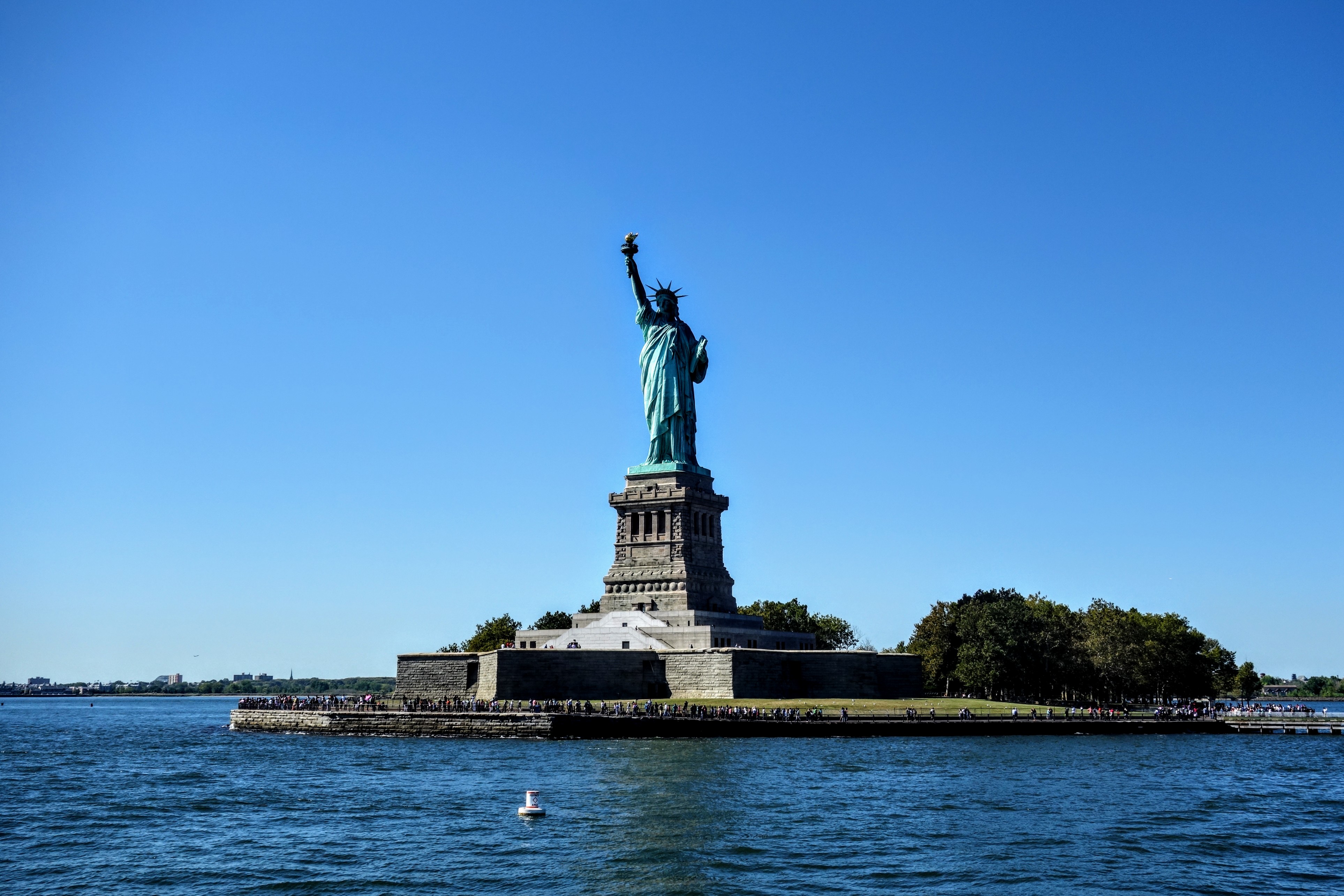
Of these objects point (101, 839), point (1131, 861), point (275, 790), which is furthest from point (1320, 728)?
point (101, 839)

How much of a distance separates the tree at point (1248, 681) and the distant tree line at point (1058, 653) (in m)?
36.6

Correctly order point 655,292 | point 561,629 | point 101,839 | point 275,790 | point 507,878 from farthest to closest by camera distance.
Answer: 1. point 655,292
2. point 561,629
3. point 275,790
4. point 101,839
5. point 507,878

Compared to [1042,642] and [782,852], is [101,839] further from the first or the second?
[1042,642]

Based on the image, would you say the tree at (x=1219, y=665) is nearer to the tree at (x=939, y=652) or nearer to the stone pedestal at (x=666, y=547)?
the tree at (x=939, y=652)

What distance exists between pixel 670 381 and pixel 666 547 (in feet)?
35.6

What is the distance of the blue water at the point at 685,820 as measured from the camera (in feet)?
93.1

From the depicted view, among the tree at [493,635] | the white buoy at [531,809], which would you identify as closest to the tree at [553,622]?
the tree at [493,635]

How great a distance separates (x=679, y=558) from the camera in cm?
7775

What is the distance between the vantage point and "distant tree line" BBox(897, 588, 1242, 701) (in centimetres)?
8356

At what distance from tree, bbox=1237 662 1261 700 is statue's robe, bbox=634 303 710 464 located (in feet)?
246

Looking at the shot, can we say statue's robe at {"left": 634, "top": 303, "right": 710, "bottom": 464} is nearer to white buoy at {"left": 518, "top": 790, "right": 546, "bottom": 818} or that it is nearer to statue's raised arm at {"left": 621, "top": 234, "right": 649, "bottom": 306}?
Result: statue's raised arm at {"left": 621, "top": 234, "right": 649, "bottom": 306}

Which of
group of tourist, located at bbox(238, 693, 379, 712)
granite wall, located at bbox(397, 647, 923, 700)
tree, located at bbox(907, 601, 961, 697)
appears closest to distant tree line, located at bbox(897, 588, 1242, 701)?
tree, located at bbox(907, 601, 961, 697)

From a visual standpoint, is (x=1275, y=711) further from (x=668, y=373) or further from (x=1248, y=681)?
(x=1248, y=681)

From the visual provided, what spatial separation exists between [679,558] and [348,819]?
42868 millimetres
